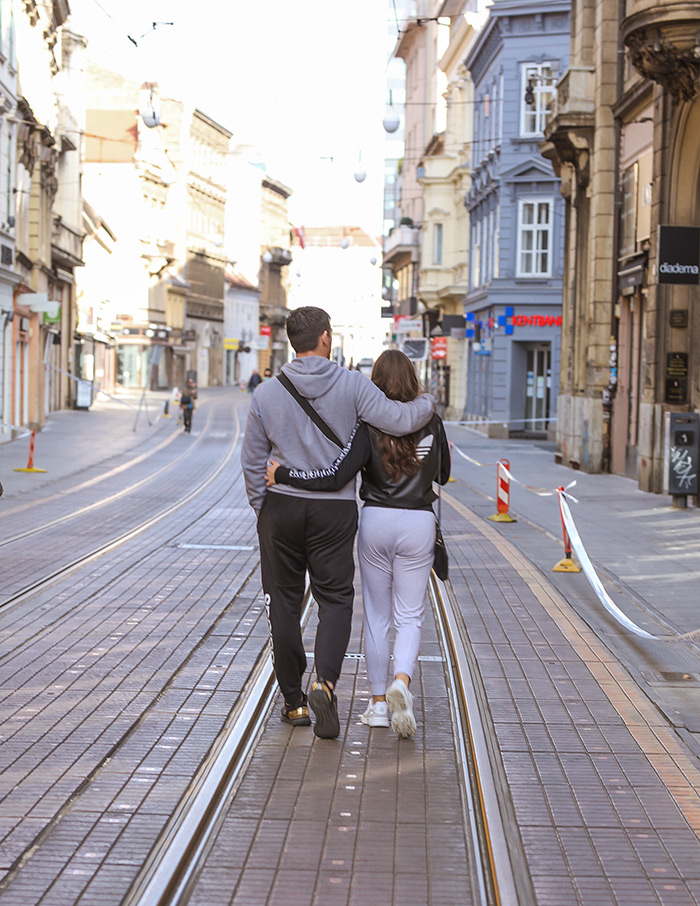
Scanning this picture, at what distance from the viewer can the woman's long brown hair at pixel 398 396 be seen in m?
6.34

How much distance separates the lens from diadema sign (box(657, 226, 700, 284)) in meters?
20.0

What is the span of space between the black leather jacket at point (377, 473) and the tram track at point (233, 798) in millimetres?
1129

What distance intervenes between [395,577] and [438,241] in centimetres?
4958

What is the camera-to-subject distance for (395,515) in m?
6.41

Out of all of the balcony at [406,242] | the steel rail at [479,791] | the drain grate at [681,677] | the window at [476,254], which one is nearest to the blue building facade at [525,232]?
the window at [476,254]

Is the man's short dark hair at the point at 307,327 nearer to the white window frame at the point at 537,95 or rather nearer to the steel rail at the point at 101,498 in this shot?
the steel rail at the point at 101,498

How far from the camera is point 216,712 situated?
683 centimetres

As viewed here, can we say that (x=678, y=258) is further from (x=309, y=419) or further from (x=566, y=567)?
(x=309, y=419)

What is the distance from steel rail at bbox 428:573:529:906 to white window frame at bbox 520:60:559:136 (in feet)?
113

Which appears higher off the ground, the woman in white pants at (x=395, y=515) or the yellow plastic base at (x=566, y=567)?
the woman in white pants at (x=395, y=515)

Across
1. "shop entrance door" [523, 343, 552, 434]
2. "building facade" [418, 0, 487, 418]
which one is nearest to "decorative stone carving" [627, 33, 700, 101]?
"shop entrance door" [523, 343, 552, 434]

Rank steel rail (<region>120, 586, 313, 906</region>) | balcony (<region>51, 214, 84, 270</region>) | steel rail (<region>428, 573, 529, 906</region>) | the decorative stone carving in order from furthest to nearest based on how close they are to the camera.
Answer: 1. balcony (<region>51, 214, 84, 270</region>)
2. the decorative stone carving
3. steel rail (<region>428, 573, 529, 906</region>)
4. steel rail (<region>120, 586, 313, 906</region>)

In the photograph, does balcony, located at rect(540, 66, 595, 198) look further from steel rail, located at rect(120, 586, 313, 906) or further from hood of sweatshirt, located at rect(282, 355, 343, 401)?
hood of sweatshirt, located at rect(282, 355, 343, 401)

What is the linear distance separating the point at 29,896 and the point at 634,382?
21629 millimetres
